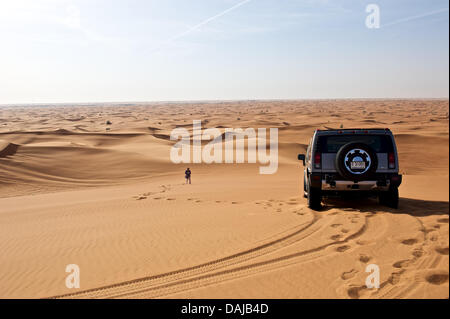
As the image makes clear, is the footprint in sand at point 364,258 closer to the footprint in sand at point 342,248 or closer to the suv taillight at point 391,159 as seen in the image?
the footprint in sand at point 342,248

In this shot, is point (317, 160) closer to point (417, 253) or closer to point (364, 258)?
point (364, 258)

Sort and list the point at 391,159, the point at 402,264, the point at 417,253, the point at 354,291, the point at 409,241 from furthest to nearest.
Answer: the point at 391,159, the point at 409,241, the point at 417,253, the point at 402,264, the point at 354,291

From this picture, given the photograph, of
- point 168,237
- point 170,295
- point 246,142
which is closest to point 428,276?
point 170,295

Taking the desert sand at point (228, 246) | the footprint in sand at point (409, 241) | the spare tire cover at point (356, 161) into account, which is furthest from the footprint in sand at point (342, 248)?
the spare tire cover at point (356, 161)

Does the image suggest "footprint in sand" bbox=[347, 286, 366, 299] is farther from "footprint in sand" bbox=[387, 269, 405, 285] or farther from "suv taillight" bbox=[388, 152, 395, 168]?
"suv taillight" bbox=[388, 152, 395, 168]

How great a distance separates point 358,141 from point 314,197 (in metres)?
1.59

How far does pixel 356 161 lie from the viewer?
6680mm

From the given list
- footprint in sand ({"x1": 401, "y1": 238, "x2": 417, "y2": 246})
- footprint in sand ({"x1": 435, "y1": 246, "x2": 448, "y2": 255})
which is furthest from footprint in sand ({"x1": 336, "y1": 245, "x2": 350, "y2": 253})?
footprint in sand ({"x1": 435, "y1": 246, "x2": 448, "y2": 255})

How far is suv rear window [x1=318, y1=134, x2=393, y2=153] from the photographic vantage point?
24.0 feet

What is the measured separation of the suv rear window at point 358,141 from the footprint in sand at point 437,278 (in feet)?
13.3

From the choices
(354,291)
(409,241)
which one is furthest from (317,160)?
(354,291)

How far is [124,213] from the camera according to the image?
9883 mm

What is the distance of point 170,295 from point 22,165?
1990 cm

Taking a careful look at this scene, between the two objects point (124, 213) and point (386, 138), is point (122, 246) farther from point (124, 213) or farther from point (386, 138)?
point (386, 138)
